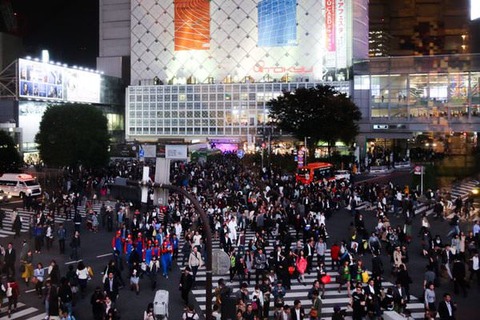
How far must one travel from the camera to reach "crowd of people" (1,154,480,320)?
13109mm

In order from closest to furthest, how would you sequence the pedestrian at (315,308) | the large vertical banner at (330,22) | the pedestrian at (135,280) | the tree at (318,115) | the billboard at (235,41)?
the pedestrian at (315,308) → the pedestrian at (135,280) → the tree at (318,115) → the large vertical banner at (330,22) → the billboard at (235,41)

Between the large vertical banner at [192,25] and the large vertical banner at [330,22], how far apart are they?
20732 millimetres

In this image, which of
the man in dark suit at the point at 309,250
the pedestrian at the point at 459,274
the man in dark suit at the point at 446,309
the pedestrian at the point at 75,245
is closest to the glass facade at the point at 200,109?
the pedestrian at the point at 75,245

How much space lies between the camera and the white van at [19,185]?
33562mm

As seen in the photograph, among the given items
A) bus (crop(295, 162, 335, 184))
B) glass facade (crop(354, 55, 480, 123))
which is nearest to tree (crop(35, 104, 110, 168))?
bus (crop(295, 162, 335, 184))

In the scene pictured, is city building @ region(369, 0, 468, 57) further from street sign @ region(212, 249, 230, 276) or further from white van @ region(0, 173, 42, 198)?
street sign @ region(212, 249, 230, 276)

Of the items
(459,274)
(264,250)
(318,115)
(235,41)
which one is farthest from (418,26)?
(264,250)

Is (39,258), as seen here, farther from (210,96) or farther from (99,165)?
(210,96)

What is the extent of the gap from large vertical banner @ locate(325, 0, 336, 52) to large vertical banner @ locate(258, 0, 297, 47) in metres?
7.31

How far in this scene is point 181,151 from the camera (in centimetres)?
1961

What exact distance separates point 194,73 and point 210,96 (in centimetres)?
807

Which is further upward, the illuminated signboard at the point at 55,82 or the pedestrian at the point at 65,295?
the illuminated signboard at the point at 55,82

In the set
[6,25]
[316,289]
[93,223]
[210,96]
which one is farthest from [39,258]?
[6,25]

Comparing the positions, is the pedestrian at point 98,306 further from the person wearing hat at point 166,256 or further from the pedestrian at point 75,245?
the pedestrian at point 75,245
